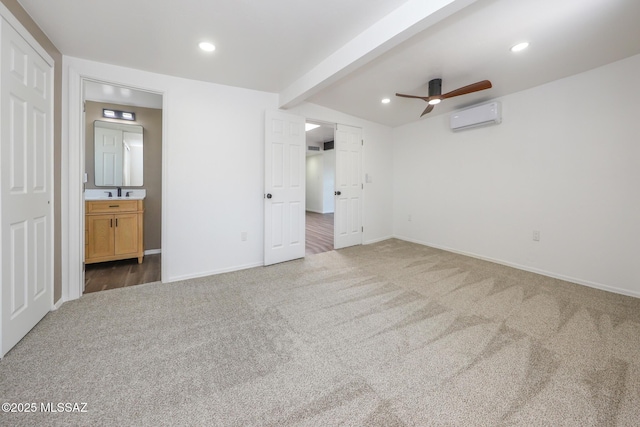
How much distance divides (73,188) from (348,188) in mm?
3555

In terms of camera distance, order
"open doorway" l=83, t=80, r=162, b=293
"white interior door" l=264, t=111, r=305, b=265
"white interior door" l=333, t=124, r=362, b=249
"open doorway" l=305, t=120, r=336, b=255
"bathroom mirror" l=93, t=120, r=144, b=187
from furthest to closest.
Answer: "open doorway" l=305, t=120, r=336, b=255
"white interior door" l=333, t=124, r=362, b=249
"bathroom mirror" l=93, t=120, r=144, b=187
"white interior door" l=264, t=111, r=305, b=265
"open doorway" l=83, t=80, r=162, b=293

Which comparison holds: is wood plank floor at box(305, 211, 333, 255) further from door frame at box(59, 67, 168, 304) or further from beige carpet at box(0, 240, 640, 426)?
door frame at box(59, 67, 168, 304)

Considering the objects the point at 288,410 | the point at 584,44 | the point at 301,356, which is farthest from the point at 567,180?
the point at 288,410

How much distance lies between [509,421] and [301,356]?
3.63 ft

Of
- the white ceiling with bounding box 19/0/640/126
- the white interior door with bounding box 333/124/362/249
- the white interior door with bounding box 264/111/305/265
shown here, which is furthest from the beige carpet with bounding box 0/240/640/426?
the white ceiling with bounding box 19/0/640/126

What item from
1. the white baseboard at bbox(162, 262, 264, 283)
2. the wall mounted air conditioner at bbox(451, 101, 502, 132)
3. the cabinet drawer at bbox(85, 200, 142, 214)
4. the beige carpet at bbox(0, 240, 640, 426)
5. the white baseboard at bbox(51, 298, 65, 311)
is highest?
the wall mounted air conditioner at bbox(451, 101, 502, 132)

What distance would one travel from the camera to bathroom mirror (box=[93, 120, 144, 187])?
390cm

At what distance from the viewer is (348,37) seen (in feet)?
7.32

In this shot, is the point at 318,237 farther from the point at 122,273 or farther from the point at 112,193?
the point at 112,193

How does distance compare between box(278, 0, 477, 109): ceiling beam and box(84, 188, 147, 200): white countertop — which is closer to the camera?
box(278, 0, 477, 109): ceiling beam

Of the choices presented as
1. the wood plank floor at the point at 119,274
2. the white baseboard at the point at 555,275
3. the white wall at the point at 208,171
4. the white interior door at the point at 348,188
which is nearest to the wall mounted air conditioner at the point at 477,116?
the white interior door at the point at 348,188

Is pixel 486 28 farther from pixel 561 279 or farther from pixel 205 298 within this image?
pixel 205 298

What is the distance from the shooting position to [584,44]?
2.30m

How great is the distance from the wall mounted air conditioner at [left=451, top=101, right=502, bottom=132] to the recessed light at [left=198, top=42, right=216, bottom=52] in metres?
3.42
